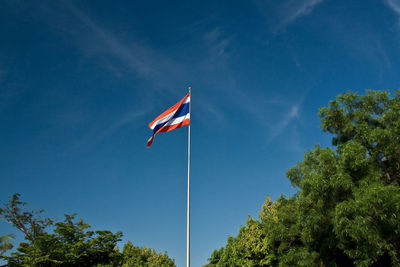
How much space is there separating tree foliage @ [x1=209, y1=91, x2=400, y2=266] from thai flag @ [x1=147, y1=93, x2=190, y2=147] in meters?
7.15

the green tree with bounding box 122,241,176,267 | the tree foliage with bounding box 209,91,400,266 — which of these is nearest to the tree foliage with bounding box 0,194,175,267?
the green tree with bounding box 122,241,176,267

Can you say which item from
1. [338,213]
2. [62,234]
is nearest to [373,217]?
[338,213]

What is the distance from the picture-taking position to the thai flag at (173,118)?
16234mm

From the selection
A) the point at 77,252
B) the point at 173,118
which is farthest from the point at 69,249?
the point at 173,118

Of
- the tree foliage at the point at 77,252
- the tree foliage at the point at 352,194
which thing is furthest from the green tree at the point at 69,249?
the tree foliage at the point at 352,194

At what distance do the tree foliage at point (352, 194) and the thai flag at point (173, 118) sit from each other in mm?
7148

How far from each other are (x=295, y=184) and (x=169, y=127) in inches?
404

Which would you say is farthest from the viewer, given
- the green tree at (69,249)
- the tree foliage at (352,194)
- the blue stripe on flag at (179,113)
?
the green tree at (69,249)

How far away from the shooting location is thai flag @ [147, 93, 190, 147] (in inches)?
639

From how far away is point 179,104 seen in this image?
1636cm

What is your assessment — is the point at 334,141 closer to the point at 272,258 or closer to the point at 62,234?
the point at 272,258

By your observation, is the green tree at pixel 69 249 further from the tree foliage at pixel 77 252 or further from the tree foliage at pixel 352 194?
the tree foliage at pixel 352 194

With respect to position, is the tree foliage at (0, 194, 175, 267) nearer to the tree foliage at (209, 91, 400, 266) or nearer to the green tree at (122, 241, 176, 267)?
the green tree at (122, 241, 176, 267)

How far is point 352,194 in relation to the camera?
14898 millimetres
